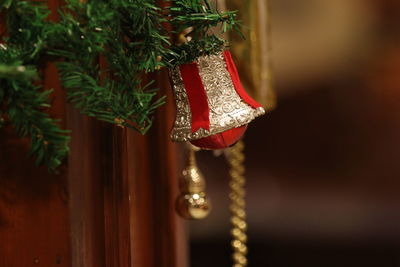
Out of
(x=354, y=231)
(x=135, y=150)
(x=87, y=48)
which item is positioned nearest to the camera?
(x=87, y=48)

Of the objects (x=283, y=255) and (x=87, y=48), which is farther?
(x=283, y=255)

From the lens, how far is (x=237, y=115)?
0.53 m

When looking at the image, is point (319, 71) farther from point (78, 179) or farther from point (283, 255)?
point (78, 179)

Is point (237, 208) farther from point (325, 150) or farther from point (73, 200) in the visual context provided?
point (325, 150)

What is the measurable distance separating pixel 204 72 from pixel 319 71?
127 centimetres

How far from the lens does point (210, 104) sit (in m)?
0.53

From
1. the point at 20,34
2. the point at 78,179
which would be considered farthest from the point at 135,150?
the point at 20,34

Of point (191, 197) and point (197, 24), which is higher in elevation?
point (197, 24)

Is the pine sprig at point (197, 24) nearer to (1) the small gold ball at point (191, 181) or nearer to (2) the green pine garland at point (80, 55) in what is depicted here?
(2) the green pine garland at point (80, 55)

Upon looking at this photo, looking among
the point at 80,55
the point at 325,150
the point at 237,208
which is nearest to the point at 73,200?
the point at 80,55

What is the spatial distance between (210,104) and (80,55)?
0.13m

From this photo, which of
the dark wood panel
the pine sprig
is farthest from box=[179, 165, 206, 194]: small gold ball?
the pine sprig

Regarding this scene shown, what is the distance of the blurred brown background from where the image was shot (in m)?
1.71

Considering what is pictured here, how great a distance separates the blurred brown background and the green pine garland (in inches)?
49.5
